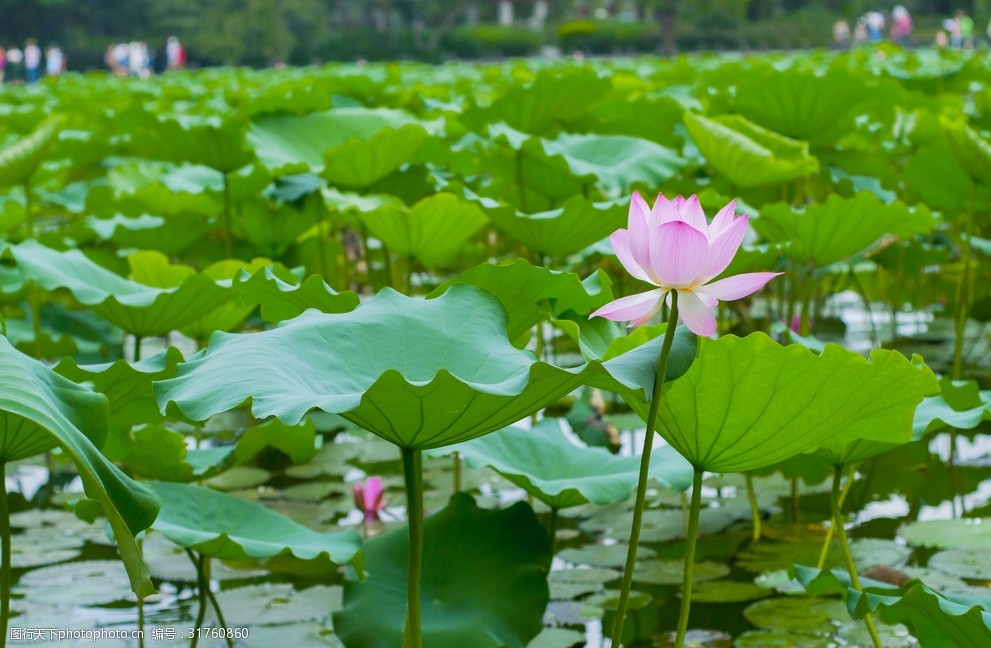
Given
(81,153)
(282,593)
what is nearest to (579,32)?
(81,153)

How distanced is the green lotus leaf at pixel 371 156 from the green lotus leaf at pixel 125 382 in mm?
1312

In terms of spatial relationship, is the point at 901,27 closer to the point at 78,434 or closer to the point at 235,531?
the point at 235,531

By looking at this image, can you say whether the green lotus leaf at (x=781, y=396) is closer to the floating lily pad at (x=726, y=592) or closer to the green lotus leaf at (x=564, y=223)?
the floating lily pad at (x=726, y=592)

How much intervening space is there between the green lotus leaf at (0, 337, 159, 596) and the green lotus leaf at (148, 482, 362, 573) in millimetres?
324

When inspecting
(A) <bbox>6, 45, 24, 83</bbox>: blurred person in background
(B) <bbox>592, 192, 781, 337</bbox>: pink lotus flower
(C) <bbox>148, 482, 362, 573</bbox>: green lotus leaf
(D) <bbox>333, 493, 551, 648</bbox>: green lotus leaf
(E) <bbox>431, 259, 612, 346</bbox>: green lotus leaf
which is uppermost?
(B) <bbox>592, 192, 781, 337</bbox>: pink lotus flower

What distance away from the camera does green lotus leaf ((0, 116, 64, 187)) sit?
255 centimetres

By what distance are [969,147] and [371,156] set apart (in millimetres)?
1280

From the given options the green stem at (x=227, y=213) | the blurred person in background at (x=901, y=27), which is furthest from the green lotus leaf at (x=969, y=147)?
the blurred person in background at (x=901, y=27)

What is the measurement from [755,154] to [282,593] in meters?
1.33

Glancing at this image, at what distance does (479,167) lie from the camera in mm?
3225

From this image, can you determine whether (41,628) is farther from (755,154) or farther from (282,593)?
(755,154)

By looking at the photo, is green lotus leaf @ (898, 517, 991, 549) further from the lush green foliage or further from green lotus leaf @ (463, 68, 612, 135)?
green lotus leaf @ (463, 68, 612, 135)

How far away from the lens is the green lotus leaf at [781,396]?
1.17 metres

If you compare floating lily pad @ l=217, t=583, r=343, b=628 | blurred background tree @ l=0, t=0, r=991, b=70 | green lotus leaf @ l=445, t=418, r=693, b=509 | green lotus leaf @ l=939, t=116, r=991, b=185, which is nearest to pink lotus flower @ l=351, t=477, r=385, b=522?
floating lily pad @ l=217, t=583, r=343, b=628
